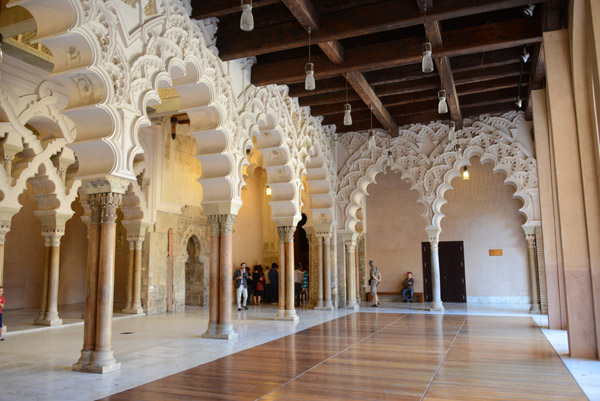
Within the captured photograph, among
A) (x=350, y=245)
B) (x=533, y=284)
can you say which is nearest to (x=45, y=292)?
(x=350, y=245)

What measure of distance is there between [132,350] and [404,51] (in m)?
6.42

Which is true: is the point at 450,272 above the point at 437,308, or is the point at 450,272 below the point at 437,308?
above

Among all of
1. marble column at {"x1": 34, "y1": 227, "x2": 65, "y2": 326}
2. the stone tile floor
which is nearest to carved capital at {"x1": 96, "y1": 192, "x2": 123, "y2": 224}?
the stone tile floor

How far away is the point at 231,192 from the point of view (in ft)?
26.7

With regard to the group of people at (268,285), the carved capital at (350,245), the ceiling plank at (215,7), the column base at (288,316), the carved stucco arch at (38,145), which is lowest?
the column base at (288,316)

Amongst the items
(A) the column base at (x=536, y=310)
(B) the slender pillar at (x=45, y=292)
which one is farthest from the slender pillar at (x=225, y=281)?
(A) the column base at (x=536, y=310)

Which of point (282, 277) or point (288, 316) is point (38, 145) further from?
point (288, 316)

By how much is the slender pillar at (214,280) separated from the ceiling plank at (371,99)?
3740mm

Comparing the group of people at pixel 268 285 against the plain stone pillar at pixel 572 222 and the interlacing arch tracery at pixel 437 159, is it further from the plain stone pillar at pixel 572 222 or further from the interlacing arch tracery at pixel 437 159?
the plain stone pillar at pixel 572 222

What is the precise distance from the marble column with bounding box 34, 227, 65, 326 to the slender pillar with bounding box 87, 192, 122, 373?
5160 millimetres

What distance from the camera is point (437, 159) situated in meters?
13.1

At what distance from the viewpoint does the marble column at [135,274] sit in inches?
466

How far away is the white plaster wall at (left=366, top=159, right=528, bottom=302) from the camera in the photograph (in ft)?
50.4

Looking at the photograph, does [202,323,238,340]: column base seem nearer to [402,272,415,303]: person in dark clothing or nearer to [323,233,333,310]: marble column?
[323,233,333,310]: marble column
